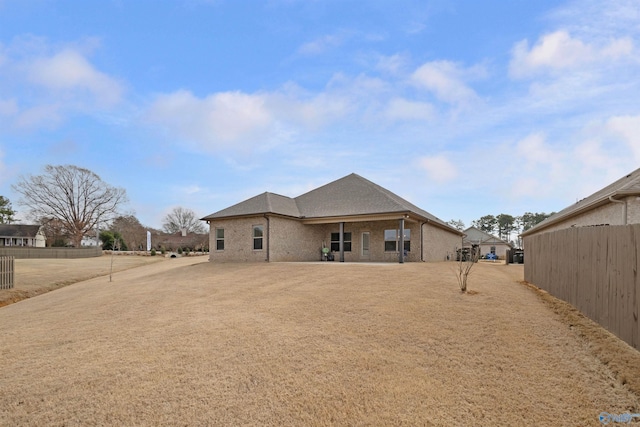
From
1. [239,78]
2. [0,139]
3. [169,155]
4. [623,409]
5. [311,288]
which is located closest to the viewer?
[623,409]

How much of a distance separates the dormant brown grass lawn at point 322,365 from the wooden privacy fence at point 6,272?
8.64 meters

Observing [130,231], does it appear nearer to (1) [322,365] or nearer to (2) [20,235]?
(2) [20,235]

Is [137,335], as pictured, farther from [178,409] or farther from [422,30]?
[422,30]

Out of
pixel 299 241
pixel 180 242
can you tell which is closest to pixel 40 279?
pixel 299 241

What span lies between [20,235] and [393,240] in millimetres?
55994

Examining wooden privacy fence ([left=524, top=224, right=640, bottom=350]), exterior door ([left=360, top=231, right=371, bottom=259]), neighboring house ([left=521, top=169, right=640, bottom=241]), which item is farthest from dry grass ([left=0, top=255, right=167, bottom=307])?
neighboring house ([left=521, top=169, right=640, bottom=241])

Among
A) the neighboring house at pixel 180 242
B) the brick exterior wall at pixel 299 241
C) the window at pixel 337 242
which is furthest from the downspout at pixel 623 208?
the neighboring house at pixel 180 242

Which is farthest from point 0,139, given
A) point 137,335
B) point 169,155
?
point 137,335

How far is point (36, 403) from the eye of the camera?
4.35 meters

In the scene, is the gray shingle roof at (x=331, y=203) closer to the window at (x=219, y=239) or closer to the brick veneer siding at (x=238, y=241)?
the brick veneer siding at (x=238, y=241)

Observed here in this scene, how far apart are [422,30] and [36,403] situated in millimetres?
14286

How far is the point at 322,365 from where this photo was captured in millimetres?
5004

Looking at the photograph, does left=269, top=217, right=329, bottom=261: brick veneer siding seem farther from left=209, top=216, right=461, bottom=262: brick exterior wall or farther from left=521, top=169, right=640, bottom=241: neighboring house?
left=521, top=169, right=640, bottom=241: neighboring house

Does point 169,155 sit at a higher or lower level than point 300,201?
higher
